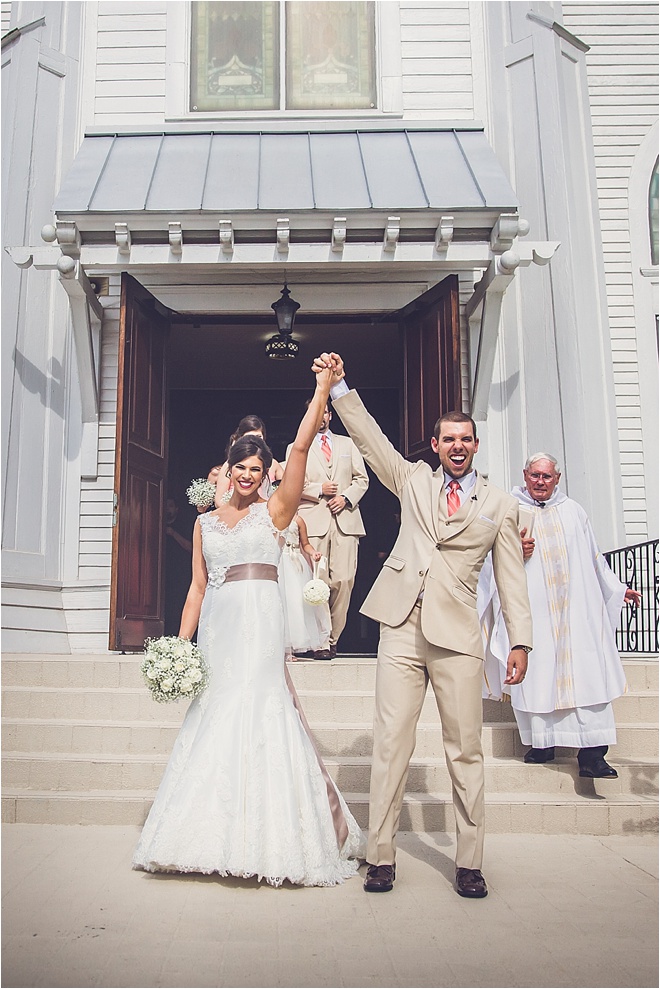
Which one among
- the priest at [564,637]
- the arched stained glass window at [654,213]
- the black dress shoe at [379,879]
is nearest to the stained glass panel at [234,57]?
the arched stained glass window at [654,213]

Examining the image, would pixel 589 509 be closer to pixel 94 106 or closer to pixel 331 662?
pixel 331 662

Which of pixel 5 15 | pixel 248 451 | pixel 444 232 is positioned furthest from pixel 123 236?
pixel 5 15

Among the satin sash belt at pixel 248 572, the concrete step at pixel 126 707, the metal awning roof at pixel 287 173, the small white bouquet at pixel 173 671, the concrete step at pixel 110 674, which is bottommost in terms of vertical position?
the concrete step at pixel 126 707

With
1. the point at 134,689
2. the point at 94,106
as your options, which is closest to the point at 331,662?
the point at 134,689

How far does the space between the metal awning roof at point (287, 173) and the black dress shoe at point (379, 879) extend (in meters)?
5.30

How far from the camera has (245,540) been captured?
4457 mm

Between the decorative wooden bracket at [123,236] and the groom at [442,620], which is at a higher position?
the decorative wooden bracket at [123,236]

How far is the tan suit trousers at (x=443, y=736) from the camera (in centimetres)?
402

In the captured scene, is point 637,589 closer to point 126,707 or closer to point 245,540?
point 126,707

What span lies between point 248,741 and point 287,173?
227 inches

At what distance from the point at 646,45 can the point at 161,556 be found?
26.4 ft

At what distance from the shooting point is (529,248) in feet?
24.9

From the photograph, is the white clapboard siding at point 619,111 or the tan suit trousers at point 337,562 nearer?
the tan suit trousers at point 337,562

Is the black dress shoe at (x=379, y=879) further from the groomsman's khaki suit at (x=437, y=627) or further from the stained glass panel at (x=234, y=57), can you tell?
the stained glass panel at (x=234, y=57)
